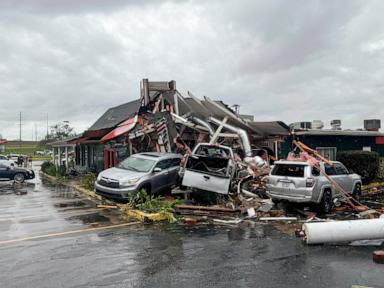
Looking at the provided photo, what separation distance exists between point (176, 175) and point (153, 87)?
5.81 metres

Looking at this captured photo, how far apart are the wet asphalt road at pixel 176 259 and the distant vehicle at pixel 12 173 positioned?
1499 cm

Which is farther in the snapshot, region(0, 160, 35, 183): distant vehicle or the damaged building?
region(0, 160, 35, 183): distant vehicle

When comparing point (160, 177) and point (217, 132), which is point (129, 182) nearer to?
point (160, 177)

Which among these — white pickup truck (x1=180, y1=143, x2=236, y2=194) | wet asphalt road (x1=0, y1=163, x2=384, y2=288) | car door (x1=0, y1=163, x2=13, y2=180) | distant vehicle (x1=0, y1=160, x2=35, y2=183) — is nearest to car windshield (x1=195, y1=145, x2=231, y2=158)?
white pickup truck (x1=180, y1=143, x2=236, y2=194)

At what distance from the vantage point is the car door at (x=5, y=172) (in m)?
24.8

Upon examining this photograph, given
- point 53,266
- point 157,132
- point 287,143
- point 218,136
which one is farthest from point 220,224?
point 287,143

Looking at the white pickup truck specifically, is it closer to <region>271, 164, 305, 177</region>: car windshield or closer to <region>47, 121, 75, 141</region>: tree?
<region>271, 164, 305, 177</region>: car windshield

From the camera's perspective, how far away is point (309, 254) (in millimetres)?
7879

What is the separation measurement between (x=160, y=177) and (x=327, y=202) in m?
6.06

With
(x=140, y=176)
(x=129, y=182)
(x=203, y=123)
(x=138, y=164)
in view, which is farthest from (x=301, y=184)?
(x=203, y=123)

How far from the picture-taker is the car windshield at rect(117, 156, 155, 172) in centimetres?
1565

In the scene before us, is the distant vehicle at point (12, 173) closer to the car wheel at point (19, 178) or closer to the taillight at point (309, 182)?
the car wheel at point (19, 178)

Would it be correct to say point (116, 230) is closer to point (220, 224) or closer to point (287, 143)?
point (220, 224)

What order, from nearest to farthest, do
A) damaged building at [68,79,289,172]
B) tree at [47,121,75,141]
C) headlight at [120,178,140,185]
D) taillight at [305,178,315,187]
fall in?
taillight at [305,178,315,187] < headlight at [120,178,140,185] < damaged building at [68,79,289,172] < tree at [47,121,75,141]
